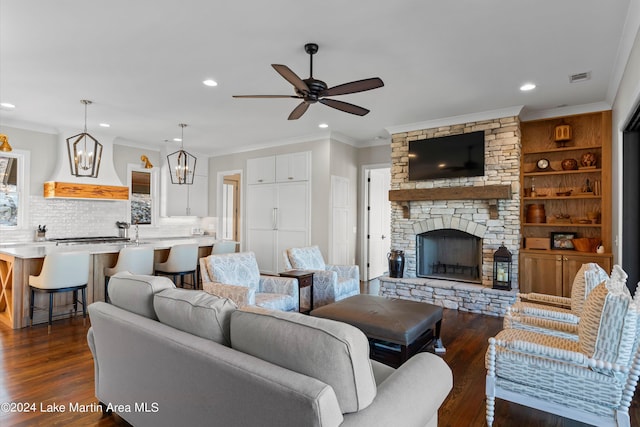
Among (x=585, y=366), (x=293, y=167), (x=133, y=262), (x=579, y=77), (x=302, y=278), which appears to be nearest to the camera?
(x=585, y=366)

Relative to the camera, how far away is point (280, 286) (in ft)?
13.0

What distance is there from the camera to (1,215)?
18.8ft

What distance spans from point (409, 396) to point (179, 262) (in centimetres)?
459

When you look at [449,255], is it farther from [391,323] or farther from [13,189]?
[13,189]

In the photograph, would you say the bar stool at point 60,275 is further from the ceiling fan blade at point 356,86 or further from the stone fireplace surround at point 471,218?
the stone fireplace surround at point 471,218

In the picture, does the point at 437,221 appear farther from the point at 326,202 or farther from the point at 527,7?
the point at 527,7

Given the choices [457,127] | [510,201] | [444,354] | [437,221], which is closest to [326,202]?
[437,221]

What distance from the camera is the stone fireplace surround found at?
16.0 ft

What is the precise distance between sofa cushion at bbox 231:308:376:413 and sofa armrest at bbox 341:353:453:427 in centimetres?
4

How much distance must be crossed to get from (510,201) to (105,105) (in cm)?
566

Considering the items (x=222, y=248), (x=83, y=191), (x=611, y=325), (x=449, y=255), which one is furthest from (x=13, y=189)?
(x=611, y=325)

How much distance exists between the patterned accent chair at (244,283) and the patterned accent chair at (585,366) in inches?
79.4

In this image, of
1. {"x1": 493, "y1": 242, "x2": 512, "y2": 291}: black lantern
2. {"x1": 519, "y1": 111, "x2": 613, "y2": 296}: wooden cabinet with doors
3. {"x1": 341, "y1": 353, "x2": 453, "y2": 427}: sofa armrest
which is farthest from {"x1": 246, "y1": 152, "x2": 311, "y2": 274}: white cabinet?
{"x1": 341, "y1": 353, "x2": 453, "y2": 427}: sofa armrest

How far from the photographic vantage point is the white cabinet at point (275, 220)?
6758 mm
